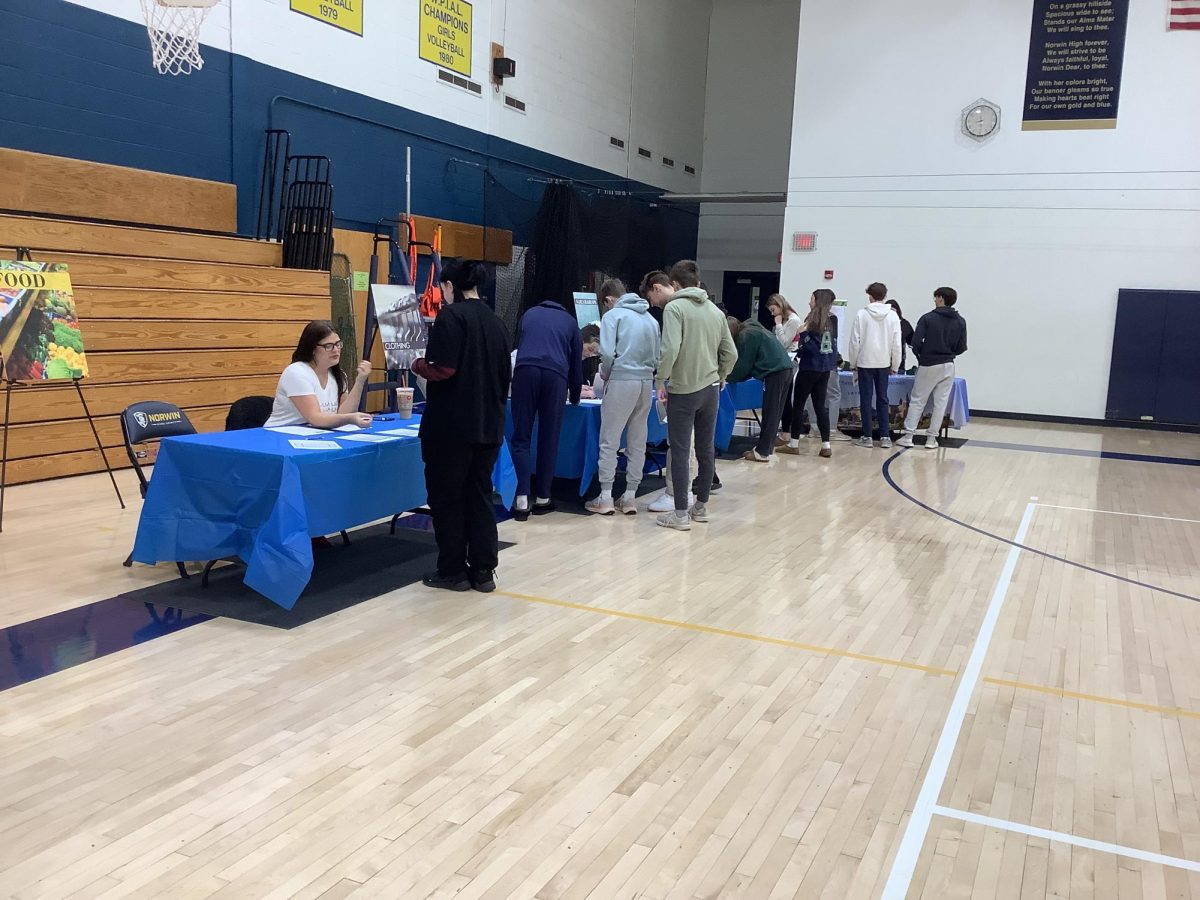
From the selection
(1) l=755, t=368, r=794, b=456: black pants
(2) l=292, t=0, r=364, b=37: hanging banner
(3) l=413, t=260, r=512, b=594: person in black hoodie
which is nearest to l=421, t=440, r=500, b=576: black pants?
(3) l=413, t=260, r=512, b=594: person in black hoodie

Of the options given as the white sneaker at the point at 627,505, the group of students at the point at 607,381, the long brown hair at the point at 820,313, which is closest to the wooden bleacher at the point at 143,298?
the group of students at the point at 607,381

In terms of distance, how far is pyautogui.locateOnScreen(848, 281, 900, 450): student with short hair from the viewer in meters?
8.56

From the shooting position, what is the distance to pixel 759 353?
295 inches

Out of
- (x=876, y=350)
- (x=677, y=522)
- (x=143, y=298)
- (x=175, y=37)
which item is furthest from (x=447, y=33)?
(x=677, y=522)

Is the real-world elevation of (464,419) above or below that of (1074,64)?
below

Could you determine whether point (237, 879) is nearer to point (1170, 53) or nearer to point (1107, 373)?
point (1107, 373)

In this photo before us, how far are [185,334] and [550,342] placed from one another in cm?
317

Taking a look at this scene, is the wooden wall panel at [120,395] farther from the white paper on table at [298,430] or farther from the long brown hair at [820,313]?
the long brown hair at [820,313]

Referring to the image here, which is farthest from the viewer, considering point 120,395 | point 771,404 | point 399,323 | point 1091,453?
point 1091,453

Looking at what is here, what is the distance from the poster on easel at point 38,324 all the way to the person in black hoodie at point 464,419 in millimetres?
2537

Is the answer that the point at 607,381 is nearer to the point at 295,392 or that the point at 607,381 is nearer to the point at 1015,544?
the point at 295,392

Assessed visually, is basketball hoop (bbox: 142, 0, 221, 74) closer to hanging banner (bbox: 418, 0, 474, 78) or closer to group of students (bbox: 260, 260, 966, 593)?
hanging banner (bbox: 418, 0, 474, 78)

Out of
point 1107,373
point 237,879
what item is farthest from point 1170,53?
point 237,879

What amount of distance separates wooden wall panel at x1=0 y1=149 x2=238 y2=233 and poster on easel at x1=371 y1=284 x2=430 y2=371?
4.74 feet
